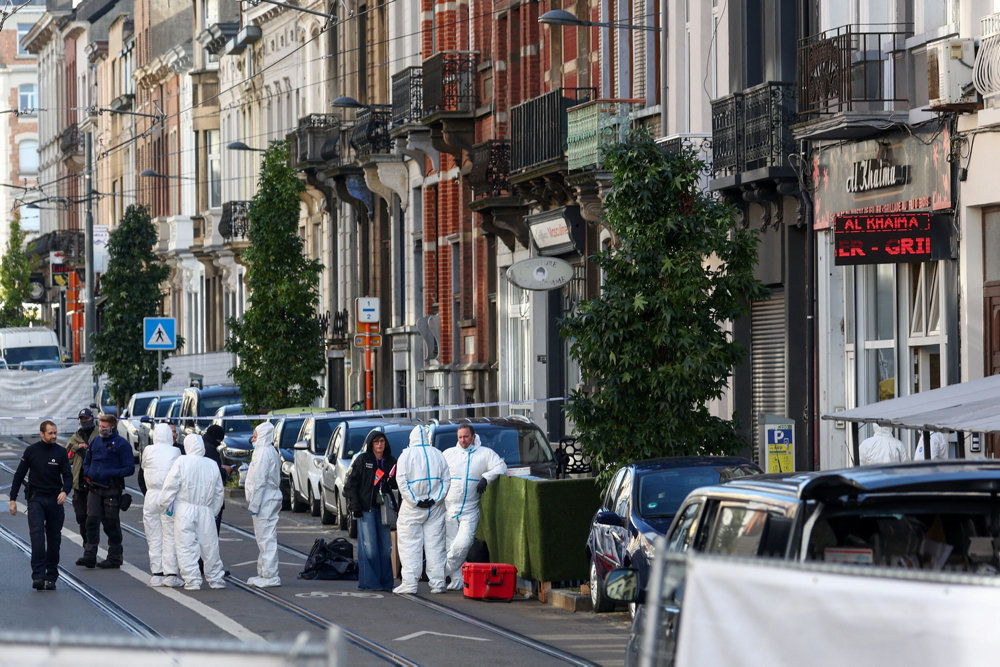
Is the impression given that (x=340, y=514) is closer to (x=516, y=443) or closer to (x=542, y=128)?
(x=516, y=443)

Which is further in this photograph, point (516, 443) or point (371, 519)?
point (516, 443)

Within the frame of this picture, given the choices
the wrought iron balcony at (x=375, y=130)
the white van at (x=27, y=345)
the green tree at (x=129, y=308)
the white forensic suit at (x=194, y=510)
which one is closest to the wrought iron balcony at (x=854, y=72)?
the white forensic suit at (x=194, y=510)

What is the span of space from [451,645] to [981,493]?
7.79 m

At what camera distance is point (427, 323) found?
43.4 m

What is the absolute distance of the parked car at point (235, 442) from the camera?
3497 cm

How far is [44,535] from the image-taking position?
768 inches

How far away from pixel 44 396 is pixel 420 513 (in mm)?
35955

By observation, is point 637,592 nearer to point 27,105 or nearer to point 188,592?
point 188,592

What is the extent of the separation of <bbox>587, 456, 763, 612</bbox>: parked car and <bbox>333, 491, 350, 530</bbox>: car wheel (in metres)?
9.80

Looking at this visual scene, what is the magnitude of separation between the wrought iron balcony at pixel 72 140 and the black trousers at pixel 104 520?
7435cm

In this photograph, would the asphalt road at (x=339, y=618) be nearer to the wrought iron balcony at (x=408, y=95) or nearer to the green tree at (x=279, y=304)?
the green tree at (x=279, y=304)

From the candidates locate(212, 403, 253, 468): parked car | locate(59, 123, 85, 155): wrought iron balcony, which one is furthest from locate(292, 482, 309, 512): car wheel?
locate(59, 123, 85, 155): wrought iron balcony

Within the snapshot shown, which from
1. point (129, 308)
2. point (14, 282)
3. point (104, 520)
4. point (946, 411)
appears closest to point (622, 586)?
point (946, 411)

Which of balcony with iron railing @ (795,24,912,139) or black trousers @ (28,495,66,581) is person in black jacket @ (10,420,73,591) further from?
balcony with iron railing @ (795,24,912,139)
